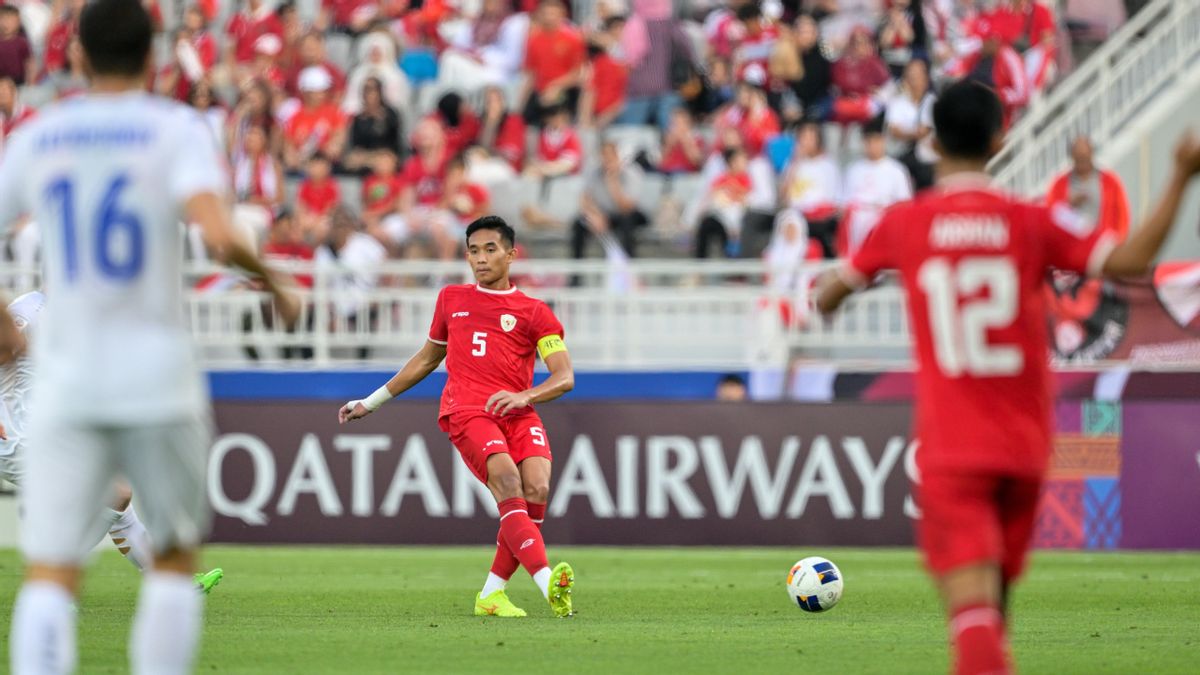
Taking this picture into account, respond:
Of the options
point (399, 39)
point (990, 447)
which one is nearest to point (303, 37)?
point (399, 39)

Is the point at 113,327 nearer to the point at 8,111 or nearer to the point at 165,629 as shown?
the point at 165,629

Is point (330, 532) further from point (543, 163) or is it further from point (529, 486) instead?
point (529, 486)

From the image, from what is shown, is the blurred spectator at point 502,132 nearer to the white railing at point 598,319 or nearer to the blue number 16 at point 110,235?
the white railing at point 598,319

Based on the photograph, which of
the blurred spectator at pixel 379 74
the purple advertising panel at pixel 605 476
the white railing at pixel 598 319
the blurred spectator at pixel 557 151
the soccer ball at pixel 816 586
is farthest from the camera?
the blurred spectator at pixel 379 74

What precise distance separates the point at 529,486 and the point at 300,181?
464 inches

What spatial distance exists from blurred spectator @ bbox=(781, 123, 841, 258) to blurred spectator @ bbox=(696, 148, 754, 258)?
17.5 inches

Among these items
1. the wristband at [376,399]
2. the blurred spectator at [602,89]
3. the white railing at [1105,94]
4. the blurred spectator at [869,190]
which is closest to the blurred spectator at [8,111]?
the blurred spectator at [602,89]

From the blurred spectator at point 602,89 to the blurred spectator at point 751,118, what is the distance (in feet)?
3.96

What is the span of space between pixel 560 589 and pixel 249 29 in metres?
14.6

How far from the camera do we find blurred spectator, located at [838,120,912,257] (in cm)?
1948

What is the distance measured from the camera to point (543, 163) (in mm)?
21641

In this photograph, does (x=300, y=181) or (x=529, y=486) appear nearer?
(x=529, y=486)

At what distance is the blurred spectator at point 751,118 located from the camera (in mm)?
21438

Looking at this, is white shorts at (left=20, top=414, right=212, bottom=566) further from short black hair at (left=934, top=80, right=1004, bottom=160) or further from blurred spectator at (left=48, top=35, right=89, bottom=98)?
blurred spectator at (left=48, top=35, right=89, bottom=98)
